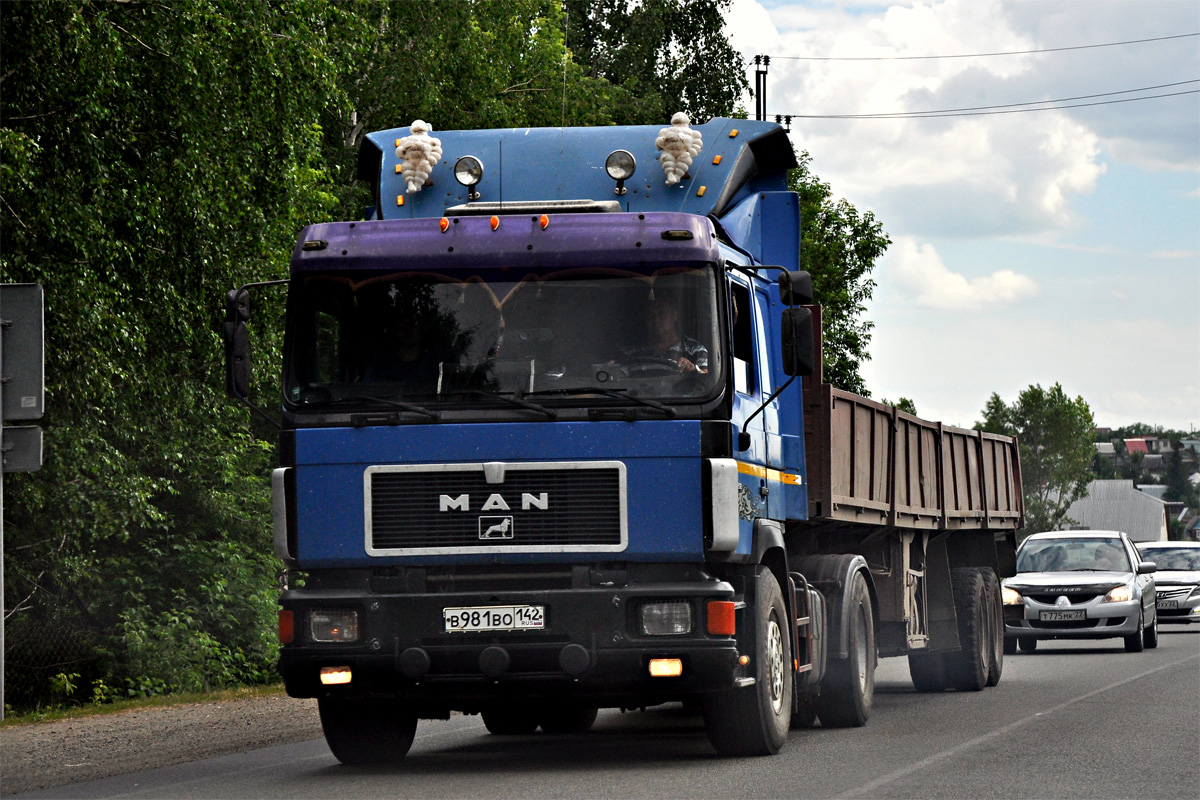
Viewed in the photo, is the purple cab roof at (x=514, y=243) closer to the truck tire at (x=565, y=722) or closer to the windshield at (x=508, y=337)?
the windshield at (x=508, y=337)

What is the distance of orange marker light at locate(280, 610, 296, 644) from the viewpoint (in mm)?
9570

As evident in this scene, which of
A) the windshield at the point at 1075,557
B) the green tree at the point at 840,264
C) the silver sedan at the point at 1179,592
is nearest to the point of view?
the windshield at the point at 1075,557

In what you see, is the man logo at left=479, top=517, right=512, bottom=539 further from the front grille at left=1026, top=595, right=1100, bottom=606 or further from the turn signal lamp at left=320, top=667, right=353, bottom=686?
the front grille at left=1026, top=595, right=1100, bottom=606

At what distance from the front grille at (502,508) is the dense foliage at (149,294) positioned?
289 inches

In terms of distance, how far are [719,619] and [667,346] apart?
1473 mm

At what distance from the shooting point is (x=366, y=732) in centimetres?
1058

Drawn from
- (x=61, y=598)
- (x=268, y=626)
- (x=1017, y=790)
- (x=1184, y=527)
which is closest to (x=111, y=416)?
(x=61, y=598)

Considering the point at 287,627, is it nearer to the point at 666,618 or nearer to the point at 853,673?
the point at 666,618

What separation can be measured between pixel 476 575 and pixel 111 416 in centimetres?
999

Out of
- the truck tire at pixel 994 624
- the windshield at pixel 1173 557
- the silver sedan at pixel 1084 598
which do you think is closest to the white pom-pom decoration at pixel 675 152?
the truck tire at pixel 994 624

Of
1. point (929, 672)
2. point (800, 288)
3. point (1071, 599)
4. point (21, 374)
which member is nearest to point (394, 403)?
point (800, 288)

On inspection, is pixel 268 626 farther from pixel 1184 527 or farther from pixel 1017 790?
pixel 1184 527

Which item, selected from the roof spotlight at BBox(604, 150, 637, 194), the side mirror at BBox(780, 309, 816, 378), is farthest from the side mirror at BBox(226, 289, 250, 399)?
the side mirror at BBox(780, 309, 816, 378)

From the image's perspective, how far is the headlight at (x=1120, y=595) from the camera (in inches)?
901
